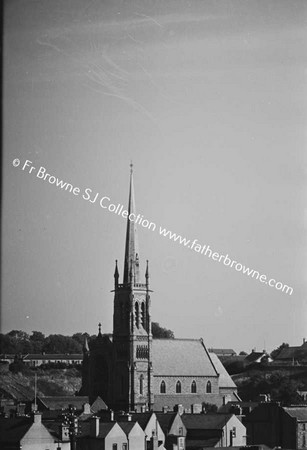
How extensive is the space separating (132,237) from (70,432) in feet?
Result: 70.9

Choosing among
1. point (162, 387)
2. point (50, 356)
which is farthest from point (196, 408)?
point (50, 356)

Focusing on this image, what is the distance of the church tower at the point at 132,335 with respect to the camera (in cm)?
4716

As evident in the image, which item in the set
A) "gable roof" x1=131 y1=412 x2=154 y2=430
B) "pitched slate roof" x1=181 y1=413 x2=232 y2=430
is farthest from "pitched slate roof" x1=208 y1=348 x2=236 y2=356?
"gable roof" x1=131 y1=412 x2=154 y2=430

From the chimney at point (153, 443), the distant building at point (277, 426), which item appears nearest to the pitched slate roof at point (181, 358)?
the distant building at point (277, 426)

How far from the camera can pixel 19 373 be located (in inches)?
1980

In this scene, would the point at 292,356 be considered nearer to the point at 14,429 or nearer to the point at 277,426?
the point at 277,426

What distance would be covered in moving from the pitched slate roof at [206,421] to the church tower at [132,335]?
15.6 meters

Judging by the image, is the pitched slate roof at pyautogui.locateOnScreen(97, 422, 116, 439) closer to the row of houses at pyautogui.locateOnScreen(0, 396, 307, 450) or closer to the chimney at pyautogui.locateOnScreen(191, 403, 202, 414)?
the row of houses at pyautogui.locateOnScreen(0, 396, 307, 450)

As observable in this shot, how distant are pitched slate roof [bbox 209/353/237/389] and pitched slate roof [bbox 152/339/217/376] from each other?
25 centimetres

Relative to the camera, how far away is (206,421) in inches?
1207

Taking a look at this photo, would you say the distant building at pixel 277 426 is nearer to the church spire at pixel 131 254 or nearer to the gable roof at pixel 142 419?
the gable roof at pixel 142 419

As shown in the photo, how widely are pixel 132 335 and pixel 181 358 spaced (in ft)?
12.2

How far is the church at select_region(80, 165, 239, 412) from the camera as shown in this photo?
47000 millimetres

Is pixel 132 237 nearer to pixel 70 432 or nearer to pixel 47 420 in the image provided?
pixel 47 420
